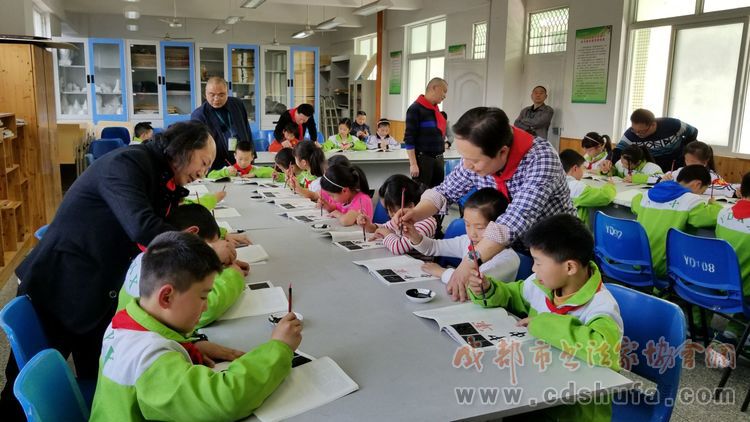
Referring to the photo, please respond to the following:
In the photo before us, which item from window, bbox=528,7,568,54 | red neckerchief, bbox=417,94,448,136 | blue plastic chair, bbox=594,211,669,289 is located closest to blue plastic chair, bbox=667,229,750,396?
blue plastic chair, bbox=594,211,669,289

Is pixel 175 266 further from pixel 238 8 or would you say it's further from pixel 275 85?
pixel 238 8

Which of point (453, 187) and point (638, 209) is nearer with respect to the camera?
point (453, 187)

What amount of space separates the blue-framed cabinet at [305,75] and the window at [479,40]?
3.53 m

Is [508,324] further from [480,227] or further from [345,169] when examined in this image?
[345,169]

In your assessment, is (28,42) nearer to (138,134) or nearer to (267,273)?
(138,134)

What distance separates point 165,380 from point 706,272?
2.63m

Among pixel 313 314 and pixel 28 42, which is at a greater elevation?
pixel 28 42

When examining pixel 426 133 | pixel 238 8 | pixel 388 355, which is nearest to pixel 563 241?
pixel 388 355

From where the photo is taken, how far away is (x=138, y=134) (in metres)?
7.54

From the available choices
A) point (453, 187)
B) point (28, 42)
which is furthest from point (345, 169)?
point (28, 42)

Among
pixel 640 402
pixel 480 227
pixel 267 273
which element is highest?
pixel 480 227

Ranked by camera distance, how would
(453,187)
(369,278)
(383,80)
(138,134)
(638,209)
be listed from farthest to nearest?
1. (383,80)
2. (138,134)
3. (638,209)
4. (453,187)
5. (369,278)

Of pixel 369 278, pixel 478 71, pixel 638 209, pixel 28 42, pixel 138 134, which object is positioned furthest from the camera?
pixel 478 71

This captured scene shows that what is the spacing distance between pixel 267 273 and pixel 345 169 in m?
1.32
